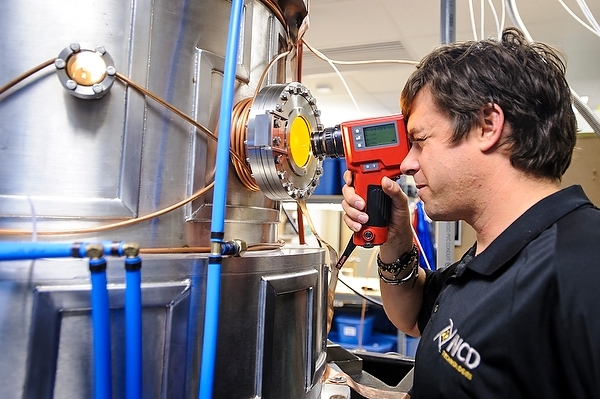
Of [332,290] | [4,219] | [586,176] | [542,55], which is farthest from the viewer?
[586,176]

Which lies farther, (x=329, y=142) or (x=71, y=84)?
(x=329, y=142)

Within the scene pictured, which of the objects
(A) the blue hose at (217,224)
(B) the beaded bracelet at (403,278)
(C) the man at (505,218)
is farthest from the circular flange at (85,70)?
(B) the beaded bracelet at (403,278)

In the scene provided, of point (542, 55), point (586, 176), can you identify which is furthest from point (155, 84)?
point (586, 176)

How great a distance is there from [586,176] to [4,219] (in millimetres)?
1687

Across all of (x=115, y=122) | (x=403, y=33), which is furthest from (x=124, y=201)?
(x=403, y=33)

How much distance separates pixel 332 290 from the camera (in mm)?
943

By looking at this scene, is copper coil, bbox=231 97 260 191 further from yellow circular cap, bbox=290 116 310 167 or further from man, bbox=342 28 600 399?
man, bbox=342 28 600 399

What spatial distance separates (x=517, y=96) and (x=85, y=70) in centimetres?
62

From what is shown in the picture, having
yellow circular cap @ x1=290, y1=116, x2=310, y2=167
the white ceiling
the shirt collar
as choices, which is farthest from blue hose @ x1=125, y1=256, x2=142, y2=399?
the white ceiling

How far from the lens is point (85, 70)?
1.73 feet

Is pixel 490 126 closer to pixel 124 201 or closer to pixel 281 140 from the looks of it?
pixel 281 140

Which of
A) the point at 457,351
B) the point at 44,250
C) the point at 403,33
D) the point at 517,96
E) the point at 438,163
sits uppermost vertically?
the point at 403,33

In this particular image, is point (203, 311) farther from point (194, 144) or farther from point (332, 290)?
point (332, 290)

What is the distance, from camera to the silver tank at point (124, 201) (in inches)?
19.2
